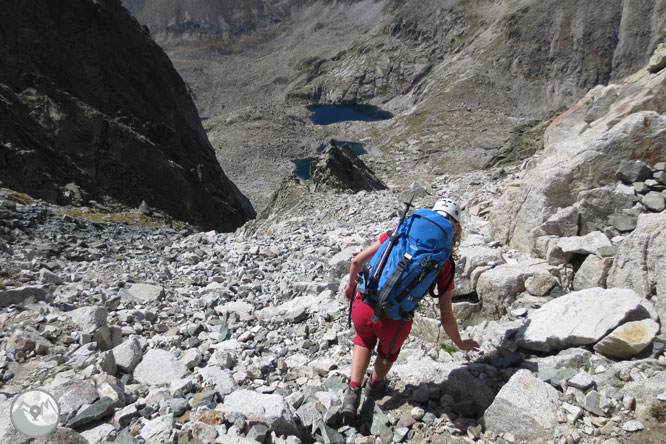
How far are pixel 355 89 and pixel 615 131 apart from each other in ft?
626

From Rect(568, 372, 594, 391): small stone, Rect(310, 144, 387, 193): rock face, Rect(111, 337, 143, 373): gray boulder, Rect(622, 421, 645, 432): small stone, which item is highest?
Rect(111, 337, 143, 373): gray boulder

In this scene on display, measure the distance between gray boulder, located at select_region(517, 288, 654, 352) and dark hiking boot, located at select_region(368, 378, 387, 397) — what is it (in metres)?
1.90

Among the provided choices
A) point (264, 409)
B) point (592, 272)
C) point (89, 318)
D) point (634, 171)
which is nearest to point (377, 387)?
point (264, 409)

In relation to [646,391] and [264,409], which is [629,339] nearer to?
[646,391]

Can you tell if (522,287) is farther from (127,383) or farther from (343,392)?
(127,383)

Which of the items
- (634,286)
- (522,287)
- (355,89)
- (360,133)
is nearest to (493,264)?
(522,287)

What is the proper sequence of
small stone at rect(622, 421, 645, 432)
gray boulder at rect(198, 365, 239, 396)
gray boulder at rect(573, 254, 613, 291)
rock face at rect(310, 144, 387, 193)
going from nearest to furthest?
small stone at rect(622, 421, 645, 432) < gray boulder at rect(198, 365, 239, 396) < gray boulder at rect(573, 254, 613, 291) < rock face at rect(310, 144, 387, 193)

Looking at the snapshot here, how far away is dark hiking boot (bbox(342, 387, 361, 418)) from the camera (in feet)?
14.7

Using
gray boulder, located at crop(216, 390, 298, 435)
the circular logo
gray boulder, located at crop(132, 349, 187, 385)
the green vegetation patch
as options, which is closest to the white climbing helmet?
gray boulder, located at crop(216, 390, 298, 435)

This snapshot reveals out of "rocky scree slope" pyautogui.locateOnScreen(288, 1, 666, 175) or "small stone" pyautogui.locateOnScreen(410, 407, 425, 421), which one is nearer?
"small stone" pyautogui.locateOnScreen(410, 407, 425, 421)

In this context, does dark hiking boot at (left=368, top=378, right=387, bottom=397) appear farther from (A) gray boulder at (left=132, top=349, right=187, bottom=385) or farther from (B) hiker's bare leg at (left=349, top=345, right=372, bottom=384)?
(A) gray boulder at (left=132, top=349, right=187, bottom=385)

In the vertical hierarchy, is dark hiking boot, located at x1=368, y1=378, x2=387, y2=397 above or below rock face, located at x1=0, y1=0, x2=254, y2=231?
below

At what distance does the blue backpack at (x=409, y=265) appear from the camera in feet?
14.0

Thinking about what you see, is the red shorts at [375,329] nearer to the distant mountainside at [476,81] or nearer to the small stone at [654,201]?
the small stone at [654,201]
